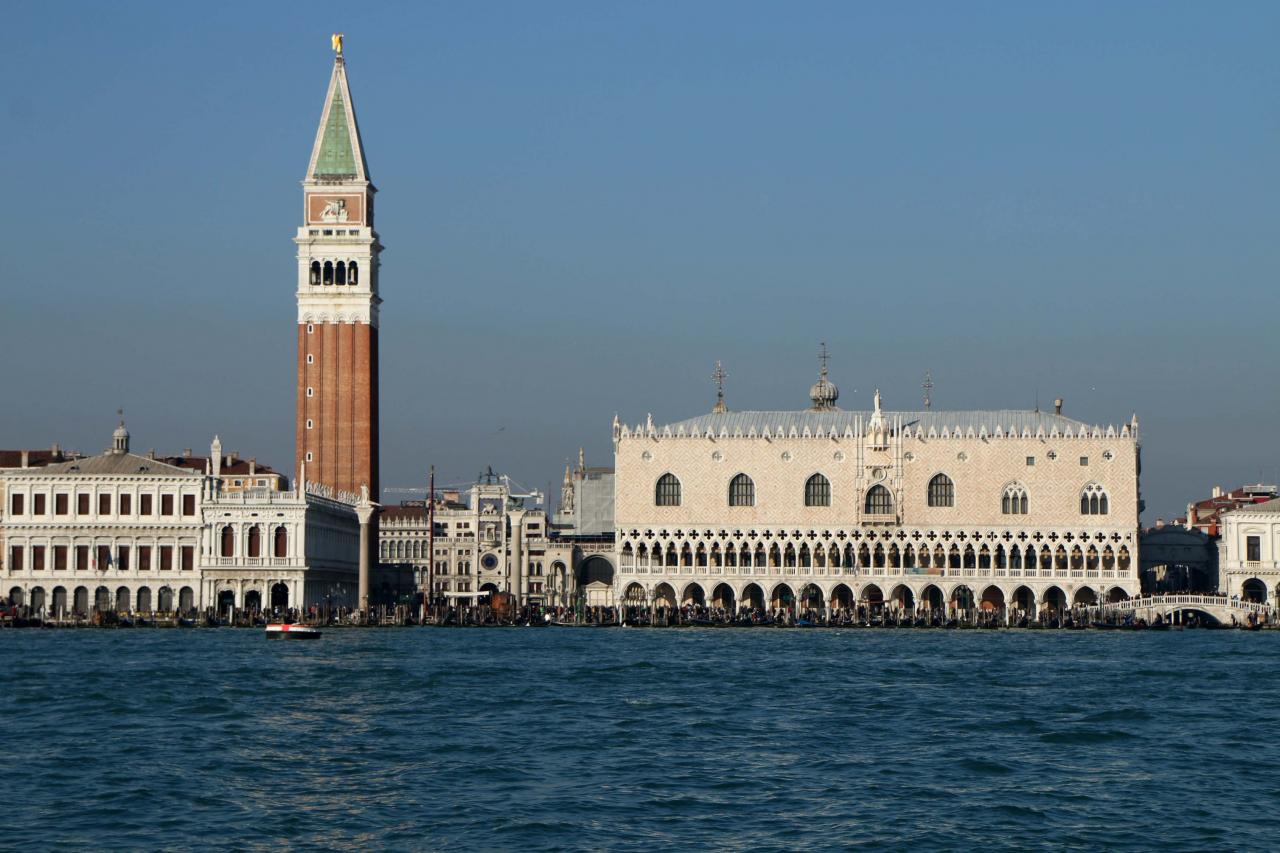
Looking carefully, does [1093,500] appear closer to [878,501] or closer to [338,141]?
[878,501]

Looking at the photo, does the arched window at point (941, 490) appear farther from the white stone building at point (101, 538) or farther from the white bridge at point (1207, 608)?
the white stone building at point (101, 538)

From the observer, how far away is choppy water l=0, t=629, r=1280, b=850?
2869 centimetres

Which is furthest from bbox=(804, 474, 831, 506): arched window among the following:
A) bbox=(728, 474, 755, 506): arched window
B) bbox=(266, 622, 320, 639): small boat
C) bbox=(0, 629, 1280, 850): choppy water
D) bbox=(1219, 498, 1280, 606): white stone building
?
bbox=(0, 629, 1280, 850): choppy water

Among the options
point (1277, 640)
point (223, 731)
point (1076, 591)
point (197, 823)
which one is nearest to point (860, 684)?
point (223, 731)

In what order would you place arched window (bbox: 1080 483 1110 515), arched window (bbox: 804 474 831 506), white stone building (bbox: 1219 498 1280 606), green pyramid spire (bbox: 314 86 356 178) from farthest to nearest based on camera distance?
green pyramid spire (bbox: 314 86 356 178), arched window (bbox: 804 474 831 506), arched window (bbox: 1080 483 1110 515), white stone building (bbox: 1219 498 1280 606)

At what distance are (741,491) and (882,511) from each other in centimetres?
651

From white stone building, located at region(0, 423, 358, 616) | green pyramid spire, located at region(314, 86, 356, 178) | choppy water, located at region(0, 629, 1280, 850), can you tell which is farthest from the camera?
green pyramid spire, located at region(314, 86, 356, 178)

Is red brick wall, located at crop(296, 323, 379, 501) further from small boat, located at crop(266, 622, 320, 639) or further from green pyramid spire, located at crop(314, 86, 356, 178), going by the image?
small boat, located at crop(266, 622, 320, 639)

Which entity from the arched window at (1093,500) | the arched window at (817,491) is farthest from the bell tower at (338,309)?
the arched window at (1093,500)

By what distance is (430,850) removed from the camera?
1065 inches

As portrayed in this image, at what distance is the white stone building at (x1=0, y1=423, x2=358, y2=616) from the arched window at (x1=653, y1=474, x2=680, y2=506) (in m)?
16.2

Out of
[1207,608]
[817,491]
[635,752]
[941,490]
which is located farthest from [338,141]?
[635,752]

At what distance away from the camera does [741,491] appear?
94.6m

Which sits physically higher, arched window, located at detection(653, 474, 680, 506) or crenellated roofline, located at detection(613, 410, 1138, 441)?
crenellated roofline, located at detection(613, 410, 1138, 441)
